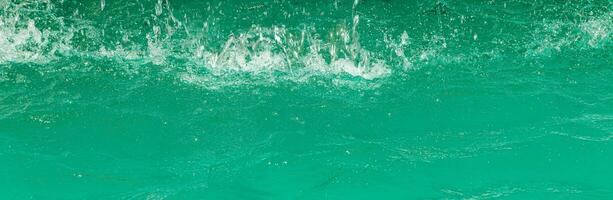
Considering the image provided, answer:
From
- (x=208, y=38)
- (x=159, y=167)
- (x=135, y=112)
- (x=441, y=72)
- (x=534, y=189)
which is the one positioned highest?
(x=208, y=38)

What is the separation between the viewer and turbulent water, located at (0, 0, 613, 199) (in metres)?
7.56

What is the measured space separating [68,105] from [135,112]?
1126 mm

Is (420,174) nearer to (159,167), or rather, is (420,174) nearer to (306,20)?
(306,20)

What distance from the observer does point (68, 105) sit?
7781mm

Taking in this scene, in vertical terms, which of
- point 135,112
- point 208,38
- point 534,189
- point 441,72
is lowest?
point 534,189

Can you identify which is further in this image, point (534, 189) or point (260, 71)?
point (534, 189)

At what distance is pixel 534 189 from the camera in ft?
27.5

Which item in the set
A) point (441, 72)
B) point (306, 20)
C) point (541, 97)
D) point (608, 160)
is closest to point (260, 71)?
point (306, 20)

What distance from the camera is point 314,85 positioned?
25.7 feet

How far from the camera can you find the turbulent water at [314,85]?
298 inches

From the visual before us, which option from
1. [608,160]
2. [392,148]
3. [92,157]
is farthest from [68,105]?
[608,160]

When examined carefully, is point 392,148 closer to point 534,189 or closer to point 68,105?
point 534,189

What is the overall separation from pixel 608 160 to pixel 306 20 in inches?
240

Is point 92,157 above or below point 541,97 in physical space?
below
